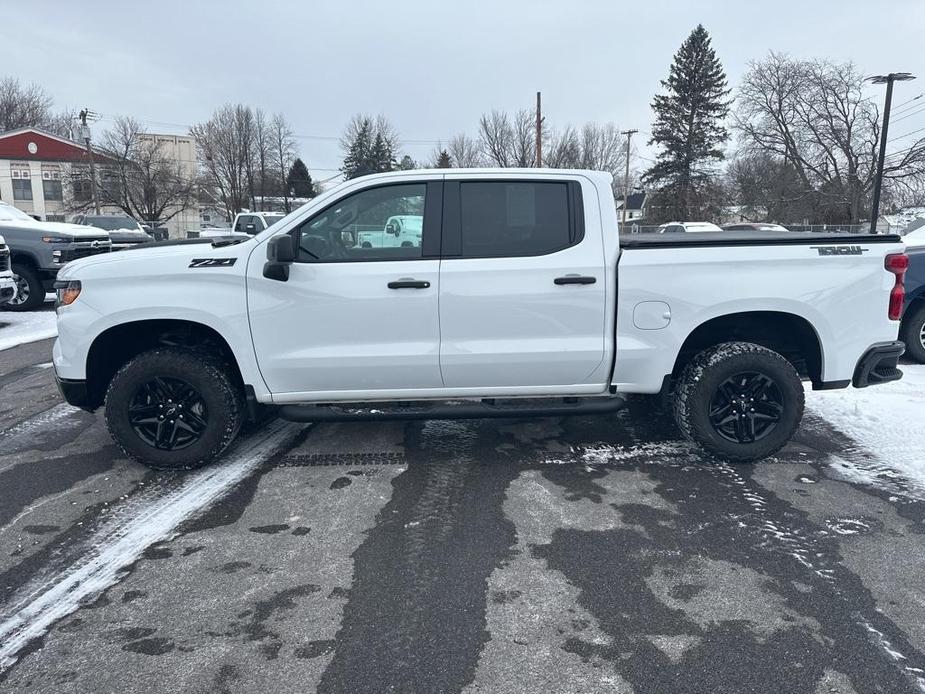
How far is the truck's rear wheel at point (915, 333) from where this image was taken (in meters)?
7.20

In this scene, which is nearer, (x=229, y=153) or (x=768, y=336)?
(x=768, y=336)

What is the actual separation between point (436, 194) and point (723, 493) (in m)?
2.66

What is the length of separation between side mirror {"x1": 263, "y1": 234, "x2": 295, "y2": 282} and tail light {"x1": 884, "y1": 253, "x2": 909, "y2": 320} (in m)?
3.86

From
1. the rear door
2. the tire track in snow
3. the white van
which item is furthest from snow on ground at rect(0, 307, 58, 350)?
the rear door

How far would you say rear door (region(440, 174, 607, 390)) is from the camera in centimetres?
412

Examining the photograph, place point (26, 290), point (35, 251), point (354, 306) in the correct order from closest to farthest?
point (354, 306)
point (35, 251)
point (26, 290)

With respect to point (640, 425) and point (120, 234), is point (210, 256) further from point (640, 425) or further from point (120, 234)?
point (120, 234)

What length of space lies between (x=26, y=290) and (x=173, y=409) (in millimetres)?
9502

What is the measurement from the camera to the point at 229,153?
59.8m

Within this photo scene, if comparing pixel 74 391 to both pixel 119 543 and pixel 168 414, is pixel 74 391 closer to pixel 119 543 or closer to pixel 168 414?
pixel 168 414

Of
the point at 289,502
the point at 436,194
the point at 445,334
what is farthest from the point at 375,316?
the point at 289,502

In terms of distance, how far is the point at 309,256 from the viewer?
413cm

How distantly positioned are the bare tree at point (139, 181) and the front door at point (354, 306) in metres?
51.4

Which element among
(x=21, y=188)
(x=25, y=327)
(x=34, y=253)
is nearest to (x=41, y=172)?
(x=21, y=188)
